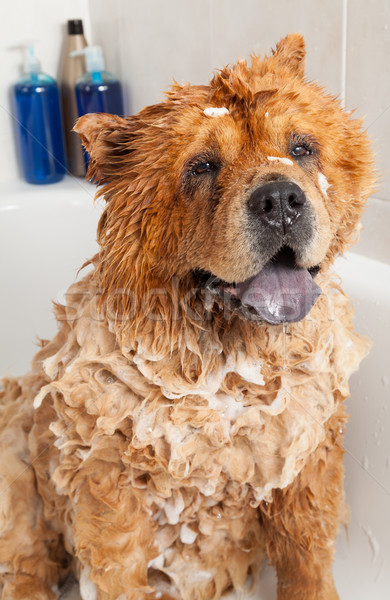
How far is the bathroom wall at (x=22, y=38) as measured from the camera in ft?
7.25

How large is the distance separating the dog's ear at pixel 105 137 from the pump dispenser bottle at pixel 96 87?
47.7 inches

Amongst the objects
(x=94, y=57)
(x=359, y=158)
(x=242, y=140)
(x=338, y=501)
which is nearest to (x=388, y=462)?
(x=338, y=501)

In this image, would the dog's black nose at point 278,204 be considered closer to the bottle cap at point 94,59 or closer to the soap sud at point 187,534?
the soap sud at point 187,534

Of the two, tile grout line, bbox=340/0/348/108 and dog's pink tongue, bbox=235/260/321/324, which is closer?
dog's pink tongue, bbox=235/260/321/324

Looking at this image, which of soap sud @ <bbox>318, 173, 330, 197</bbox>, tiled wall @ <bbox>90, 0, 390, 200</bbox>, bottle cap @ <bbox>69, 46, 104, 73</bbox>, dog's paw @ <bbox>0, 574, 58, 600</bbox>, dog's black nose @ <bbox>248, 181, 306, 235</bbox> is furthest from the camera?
bottle cap @ <bbox>69, 46, 104, 73</bbox>

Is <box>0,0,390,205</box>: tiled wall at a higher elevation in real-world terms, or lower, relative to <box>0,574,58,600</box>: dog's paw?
higher

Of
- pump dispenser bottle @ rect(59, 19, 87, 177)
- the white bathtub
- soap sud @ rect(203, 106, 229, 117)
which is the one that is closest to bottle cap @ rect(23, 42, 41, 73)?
pump dispenser bottle @ rect(59, 19, 87, 177)

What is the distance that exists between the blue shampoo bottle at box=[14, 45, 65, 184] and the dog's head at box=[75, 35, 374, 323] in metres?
1.29

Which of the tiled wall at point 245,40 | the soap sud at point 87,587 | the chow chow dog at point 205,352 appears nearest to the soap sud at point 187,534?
the chow chow dog at point 205,352

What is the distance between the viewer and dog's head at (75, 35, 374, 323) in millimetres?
889

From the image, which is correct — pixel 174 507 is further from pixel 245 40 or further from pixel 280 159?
pixel 245 40

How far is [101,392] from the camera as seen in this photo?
1.02 m

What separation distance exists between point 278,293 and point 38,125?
1558 mm

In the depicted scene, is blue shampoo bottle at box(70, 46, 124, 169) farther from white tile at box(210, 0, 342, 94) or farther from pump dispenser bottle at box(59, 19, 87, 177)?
white tile at box(210, 0, 342, 94)
